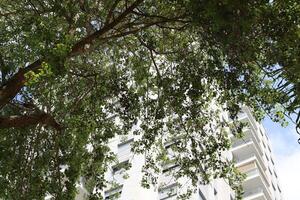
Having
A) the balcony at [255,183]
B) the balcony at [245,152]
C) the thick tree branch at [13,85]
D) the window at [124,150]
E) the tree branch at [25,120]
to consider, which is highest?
the balcony at [245,152]

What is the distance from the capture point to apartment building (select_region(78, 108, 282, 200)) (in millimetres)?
25062

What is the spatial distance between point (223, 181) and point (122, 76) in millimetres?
19164

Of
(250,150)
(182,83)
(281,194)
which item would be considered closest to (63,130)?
(182,83)

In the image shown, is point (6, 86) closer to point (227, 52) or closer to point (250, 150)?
point (227, 52)

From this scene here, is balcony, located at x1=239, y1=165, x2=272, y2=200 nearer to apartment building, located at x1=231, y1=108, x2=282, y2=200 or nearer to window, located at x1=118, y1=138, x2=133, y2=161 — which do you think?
apartment building, located at x1=231, y1=108, x2=282, y2=200

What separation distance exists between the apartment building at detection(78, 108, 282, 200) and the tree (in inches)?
183

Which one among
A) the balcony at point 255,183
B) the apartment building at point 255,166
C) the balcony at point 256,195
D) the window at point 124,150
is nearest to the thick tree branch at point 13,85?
the window at point 124,150

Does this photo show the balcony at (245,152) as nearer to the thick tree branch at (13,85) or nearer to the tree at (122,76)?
the tree at (122,76)

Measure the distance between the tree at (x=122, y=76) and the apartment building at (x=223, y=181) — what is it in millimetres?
4650

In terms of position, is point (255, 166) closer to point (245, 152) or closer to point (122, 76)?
point (245, 152)

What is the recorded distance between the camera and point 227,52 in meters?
9.89

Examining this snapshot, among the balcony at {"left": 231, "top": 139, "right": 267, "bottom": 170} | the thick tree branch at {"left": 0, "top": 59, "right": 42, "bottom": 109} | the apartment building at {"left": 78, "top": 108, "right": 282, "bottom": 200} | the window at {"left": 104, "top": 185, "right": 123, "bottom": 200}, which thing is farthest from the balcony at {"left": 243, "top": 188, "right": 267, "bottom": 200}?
the thick tree branch at {"left": 0, "top": 59, "right": 42, "bottom": 109}

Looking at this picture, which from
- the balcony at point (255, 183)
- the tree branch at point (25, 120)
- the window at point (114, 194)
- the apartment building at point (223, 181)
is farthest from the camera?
the balcony at point (255, 183)

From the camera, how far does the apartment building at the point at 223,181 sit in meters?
25.1
